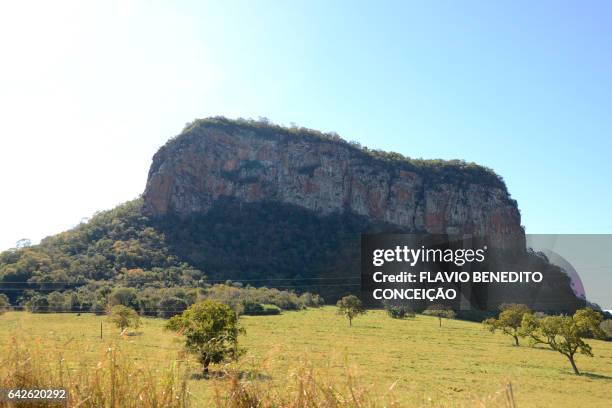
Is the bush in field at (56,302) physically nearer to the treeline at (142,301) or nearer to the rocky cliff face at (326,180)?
the treeline at (142,301)

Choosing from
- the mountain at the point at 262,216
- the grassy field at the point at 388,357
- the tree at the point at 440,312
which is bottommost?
the tree at the point at 440,312

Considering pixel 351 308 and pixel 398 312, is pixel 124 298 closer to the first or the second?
pixel 351 308

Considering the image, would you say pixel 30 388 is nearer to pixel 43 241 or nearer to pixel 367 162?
pixel 43 241

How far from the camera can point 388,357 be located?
30766 mm

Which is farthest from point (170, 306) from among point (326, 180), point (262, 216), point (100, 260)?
point (326, 180)

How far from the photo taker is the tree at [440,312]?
233ft

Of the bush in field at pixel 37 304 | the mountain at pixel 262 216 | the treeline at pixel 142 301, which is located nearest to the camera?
the bush in field at pixel 37 304

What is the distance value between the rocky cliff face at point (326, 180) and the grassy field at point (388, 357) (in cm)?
6130

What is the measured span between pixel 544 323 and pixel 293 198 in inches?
3608

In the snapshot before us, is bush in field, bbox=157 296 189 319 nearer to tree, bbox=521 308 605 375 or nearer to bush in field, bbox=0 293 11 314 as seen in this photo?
bush in field, bbox=0 293 11 314

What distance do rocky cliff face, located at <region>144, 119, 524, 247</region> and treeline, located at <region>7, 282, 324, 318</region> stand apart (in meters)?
45.8

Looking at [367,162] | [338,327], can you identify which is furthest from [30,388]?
[367,162]

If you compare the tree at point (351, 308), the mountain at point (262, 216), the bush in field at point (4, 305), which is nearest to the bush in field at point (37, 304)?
the bush in field at point (4, 305)

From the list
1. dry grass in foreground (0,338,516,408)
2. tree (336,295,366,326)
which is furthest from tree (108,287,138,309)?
dry grass in foreground (0,338,516,408)
